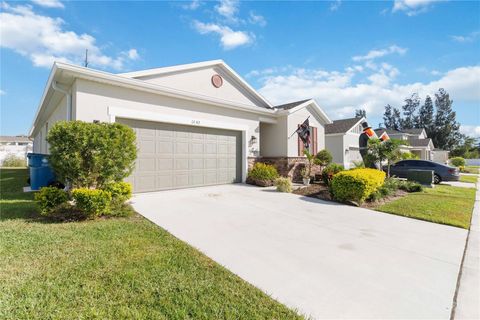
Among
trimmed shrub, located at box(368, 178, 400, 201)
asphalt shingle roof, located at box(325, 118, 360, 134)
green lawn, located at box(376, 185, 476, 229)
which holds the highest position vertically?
asphalt shingle roof, located at box(325, 118, 360, 134)

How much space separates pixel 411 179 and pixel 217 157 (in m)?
10.9

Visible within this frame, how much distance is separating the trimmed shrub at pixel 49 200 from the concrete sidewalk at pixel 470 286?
23.3ft

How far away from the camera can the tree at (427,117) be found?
5081 cm

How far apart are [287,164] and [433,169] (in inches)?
376

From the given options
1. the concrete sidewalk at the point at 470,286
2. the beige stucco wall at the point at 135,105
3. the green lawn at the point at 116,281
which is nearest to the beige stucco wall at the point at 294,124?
the beige stucco wall at the point at 135,105

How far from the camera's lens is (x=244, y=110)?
1148 centimetres

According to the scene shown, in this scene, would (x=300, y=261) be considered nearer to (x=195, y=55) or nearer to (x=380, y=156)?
(x=380, y=156)

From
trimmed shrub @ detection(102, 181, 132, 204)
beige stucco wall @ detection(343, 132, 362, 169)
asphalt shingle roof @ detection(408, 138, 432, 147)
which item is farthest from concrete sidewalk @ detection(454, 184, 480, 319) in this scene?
asphalt shingle roof @ detection(408, 138, 432, 147)

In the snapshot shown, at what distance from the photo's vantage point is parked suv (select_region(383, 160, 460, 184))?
13841 mm

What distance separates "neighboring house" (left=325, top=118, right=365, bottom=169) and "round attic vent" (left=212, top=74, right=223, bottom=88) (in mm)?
12810

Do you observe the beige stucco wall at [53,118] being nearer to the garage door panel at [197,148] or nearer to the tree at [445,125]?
the garage door panel at [197,148]

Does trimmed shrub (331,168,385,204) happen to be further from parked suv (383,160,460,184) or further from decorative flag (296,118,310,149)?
parked suv (383,160,460,184)

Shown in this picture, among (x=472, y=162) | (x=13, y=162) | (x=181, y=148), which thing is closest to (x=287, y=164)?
(x=181, y=148)

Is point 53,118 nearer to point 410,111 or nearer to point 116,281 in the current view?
point 116,281
